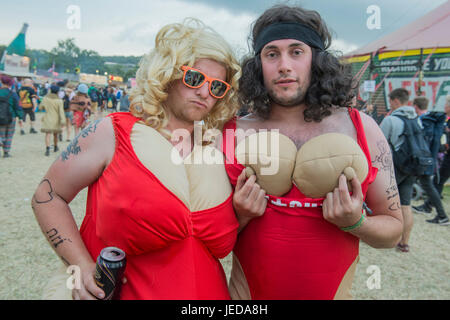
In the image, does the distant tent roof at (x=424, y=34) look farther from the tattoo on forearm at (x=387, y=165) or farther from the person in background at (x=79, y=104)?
the person in background at (x=79, y=104)

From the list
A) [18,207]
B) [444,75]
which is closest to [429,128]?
[444,75]

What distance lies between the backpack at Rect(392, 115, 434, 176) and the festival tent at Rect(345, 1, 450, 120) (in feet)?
14.0

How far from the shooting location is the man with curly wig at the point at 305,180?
1487 millimetres

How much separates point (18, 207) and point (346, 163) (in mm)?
5777

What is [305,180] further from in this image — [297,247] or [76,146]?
[76,146]

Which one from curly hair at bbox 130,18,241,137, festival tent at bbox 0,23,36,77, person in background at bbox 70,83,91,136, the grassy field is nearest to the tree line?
festival tent at bbox 0,23,36,77

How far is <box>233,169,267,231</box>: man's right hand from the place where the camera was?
1.53m

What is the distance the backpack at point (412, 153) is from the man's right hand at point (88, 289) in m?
4.55

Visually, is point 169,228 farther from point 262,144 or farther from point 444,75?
point 444,75

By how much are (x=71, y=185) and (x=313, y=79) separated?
4.91ft

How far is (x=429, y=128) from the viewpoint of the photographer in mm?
5836

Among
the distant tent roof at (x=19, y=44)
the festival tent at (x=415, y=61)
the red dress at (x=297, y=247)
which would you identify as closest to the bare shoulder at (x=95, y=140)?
the red dress at (x=297, y=247)

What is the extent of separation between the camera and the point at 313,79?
1917 mm

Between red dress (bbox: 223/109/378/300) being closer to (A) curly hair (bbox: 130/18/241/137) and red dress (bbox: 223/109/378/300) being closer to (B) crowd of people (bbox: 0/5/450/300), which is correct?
(B) crowd of people (bbox: 0/5/450/300)
